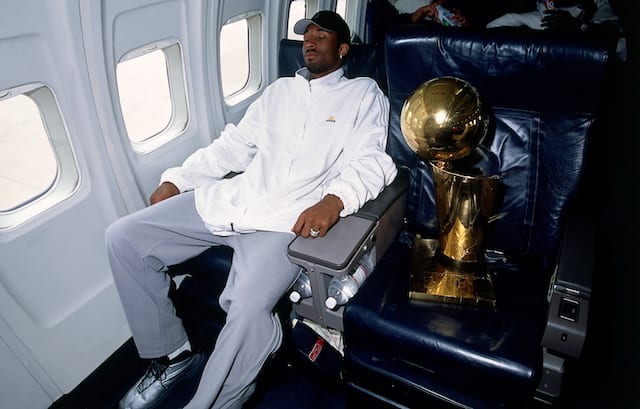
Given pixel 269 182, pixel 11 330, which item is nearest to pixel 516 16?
pixel 269 182

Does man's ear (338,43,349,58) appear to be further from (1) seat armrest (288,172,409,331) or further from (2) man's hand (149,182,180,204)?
(2) man's hand (149,182,180,204)

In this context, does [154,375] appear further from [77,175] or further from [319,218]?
[319,218]

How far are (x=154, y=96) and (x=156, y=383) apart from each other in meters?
1.69

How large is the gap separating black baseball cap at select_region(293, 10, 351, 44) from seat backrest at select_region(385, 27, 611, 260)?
1.34ft

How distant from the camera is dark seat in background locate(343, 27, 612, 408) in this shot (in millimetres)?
1362

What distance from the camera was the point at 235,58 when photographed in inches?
123

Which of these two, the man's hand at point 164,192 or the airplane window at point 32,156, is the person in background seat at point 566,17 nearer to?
the man's hand at point 164,192

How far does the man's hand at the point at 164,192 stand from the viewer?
82.4 inches

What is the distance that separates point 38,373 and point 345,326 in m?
1.58

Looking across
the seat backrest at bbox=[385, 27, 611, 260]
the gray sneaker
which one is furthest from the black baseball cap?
the gray sneaker

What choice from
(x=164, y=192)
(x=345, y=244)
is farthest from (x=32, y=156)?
(x=345, y=244)

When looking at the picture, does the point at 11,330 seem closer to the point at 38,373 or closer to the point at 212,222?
the point at 38,373

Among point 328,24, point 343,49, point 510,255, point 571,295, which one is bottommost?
point 510,255

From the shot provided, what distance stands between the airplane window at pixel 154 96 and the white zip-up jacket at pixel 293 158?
18.0 inches
